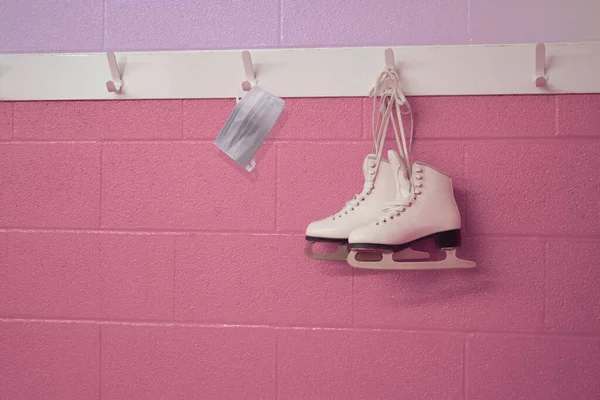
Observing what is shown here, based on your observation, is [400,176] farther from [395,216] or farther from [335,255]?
[335,255]

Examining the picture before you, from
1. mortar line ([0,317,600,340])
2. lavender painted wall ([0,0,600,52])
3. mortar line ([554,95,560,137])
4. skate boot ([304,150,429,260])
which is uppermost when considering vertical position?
lavender painted wall ([0,0,600,52])

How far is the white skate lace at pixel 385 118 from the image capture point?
1221 millimetres

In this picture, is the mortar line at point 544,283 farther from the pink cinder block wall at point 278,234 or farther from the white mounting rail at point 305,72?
the white mounting rail at point 305,72

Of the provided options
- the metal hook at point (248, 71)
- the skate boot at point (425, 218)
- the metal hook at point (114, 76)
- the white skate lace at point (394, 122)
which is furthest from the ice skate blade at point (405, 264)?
the metal hook at point (114, 76)

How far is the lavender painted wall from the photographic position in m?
1.26

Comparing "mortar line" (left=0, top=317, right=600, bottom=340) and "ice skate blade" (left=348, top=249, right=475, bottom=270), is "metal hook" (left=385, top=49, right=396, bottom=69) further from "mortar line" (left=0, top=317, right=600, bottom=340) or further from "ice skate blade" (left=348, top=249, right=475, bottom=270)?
"mortar line" (left=0, top=317, right=600, bottom=340)

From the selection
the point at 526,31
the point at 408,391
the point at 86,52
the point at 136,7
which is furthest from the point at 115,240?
the point at 526,31

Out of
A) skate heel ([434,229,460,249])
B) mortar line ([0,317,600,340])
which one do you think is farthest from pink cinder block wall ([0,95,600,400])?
skate heel ([434,229,460,249])

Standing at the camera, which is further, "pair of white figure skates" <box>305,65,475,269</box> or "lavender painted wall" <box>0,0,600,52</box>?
"lavender painted wall" <box>0,0,600,52</box>

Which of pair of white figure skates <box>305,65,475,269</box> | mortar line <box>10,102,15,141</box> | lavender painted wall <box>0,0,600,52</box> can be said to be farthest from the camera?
mortar line <box>10,102,15,141</box>

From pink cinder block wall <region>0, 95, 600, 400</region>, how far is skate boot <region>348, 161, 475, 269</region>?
98mm

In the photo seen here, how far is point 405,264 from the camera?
1179 millimetres

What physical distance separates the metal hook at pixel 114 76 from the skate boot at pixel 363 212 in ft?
2.12

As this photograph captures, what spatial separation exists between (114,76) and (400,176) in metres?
0.80
